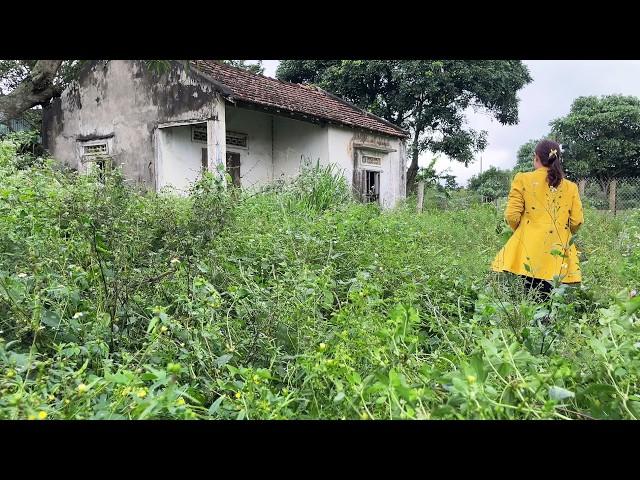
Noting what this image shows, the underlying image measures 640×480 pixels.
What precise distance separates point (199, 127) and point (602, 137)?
50.0ft

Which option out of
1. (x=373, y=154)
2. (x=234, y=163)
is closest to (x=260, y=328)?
(x=234, y=163)

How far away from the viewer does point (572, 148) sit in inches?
736

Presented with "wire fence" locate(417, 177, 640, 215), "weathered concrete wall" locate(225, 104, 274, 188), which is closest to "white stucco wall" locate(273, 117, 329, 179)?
"weathered concrete wall" locate(225, 104, 274, 188)

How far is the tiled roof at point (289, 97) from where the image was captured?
32.7ft

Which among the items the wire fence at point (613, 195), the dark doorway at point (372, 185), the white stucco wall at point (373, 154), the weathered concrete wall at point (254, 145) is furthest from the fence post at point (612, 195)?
the weathered concrete wall at point (254, 145)

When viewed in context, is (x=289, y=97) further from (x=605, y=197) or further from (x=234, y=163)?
(x=605, y=197)

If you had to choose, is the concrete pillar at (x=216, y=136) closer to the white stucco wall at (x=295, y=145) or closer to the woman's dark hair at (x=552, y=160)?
the white stucco wall at (x=295, y=145)

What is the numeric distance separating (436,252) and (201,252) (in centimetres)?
226

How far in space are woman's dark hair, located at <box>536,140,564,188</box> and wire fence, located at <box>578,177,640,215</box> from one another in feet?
30.5

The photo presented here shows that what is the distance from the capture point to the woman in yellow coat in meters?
3.29

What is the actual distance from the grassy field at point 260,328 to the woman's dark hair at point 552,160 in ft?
2.34

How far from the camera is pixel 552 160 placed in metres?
3.34
